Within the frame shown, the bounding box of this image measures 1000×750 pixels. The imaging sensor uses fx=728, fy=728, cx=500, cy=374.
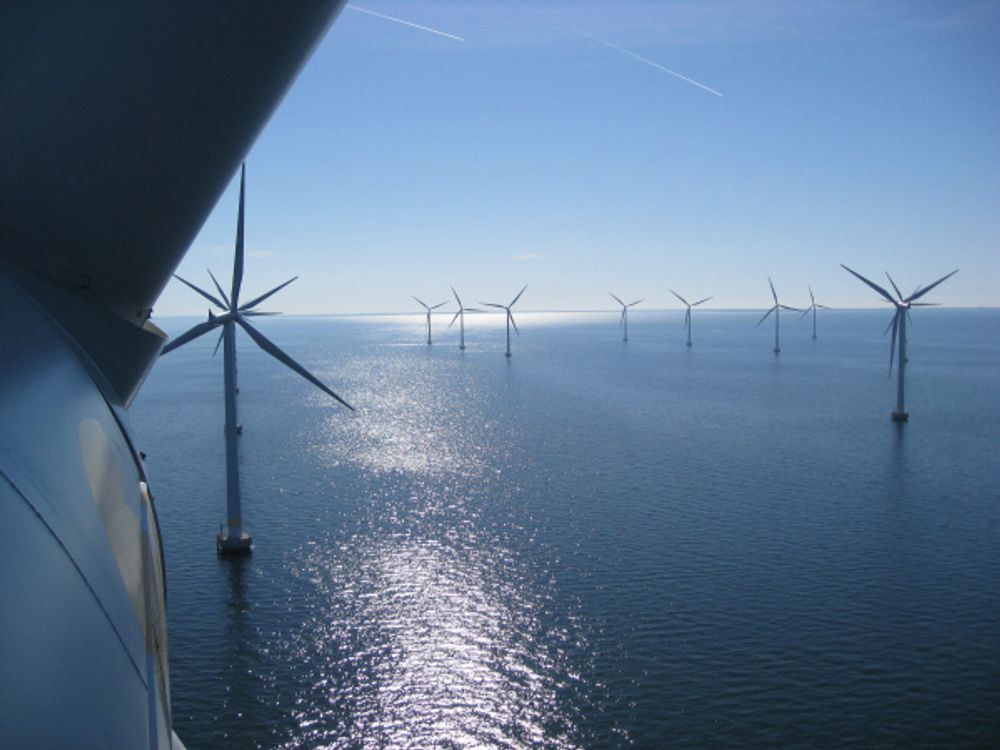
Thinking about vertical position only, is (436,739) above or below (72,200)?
below

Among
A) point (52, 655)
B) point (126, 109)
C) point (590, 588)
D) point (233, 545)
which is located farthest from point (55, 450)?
point (233, 545)

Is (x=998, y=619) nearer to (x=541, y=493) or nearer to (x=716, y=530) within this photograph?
(x=716, y=530)

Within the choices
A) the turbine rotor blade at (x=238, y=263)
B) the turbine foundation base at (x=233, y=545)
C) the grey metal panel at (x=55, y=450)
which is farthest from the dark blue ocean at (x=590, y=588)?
the grey metal panel at (x=55, y=450)

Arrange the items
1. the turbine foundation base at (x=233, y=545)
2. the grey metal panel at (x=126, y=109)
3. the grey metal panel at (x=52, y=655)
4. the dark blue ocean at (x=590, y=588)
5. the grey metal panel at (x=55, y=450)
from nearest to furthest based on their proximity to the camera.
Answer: the grey metal panel at (x=52, y=655) < the grey metal panel at (x=55, y=450) < the grey metal panel at (x=126, y=109) < the dark blue ocean at (x=590, y=588) < the turbine foundation base at (x=233, y=545)

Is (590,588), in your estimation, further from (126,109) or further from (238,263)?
(126,109)

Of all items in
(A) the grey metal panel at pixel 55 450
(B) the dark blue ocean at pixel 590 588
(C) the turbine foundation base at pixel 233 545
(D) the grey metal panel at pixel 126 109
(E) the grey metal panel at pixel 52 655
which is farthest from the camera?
(C) the turbine foundation base at pixel 233 545

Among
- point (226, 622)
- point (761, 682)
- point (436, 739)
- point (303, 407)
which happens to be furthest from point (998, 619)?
point (303, 407)

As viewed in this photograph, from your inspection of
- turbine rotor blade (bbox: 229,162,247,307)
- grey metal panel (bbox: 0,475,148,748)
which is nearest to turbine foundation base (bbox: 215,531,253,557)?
turbine rotor blade (bbox: 229,162,247,307)

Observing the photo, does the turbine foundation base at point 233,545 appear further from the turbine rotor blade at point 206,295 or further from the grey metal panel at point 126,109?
the grey metal panel at point 126,109
